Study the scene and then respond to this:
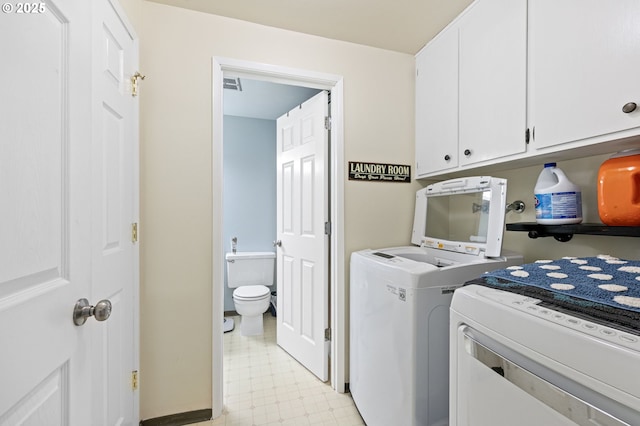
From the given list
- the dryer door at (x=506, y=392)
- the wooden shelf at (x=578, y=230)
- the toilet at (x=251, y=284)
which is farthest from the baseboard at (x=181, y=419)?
the wooden shelf at (x=578, y=230)

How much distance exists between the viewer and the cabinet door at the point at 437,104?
5.24ft

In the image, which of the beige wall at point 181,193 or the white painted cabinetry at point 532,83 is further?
the beige wall at point 181,193

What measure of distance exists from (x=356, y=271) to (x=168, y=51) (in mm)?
1705

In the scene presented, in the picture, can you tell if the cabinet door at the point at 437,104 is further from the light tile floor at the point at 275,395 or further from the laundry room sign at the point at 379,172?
the light tile floor at the point at 275,395

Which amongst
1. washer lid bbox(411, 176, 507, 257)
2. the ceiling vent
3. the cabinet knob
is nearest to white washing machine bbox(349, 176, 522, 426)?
washer lid bbox(411, 176, 507, 257)

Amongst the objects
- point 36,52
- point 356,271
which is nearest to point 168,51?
point 36,52

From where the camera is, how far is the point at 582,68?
98 cm

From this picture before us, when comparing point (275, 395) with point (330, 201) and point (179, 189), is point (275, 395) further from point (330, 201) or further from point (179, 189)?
point (179, 189)

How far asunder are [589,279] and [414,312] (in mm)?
581

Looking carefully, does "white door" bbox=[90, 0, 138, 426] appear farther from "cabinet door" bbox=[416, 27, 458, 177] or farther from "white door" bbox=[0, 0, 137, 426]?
"cabinet door" bbox=[416, 27, 458, 177]

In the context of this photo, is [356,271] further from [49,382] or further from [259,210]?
[259,210]

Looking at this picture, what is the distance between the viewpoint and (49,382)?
627mm

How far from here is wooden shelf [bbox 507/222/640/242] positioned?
37.2 inches

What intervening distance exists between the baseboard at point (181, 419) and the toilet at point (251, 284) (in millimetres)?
1025
